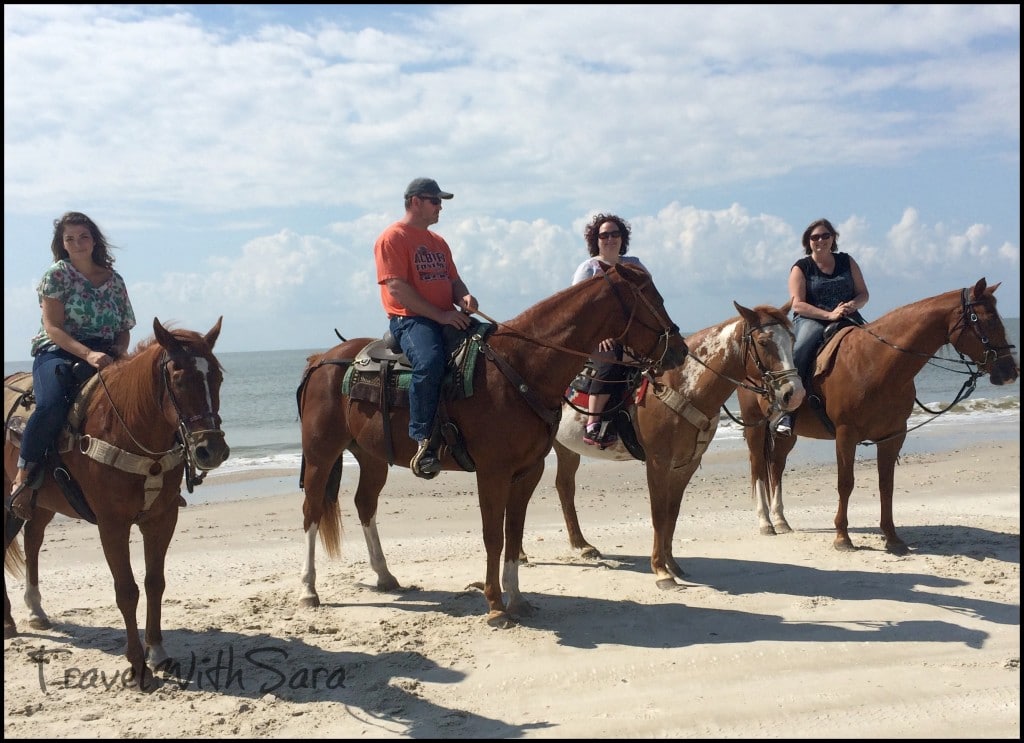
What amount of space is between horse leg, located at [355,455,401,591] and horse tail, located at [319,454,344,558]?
193 millimetres

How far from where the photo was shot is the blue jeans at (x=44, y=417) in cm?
514

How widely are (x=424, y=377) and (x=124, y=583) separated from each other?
2.22 m

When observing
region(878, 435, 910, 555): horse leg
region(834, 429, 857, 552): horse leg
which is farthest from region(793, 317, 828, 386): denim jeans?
region(878, 435, 910, 555): horse leg

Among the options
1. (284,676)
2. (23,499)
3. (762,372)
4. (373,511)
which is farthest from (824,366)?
(23,499)

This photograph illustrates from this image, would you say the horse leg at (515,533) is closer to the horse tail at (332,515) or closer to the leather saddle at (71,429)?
the horse tail at (332,515)

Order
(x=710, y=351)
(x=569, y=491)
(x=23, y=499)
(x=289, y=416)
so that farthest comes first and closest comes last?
(x=289, y=416)
(x=569, y=491)
(x=710, y=351)
(x=23, y=499)

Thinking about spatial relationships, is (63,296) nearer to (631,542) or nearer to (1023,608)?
(631,542)

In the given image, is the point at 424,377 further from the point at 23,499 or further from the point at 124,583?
the point at 23,499

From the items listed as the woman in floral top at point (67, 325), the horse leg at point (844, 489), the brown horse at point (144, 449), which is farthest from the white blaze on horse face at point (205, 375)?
the horse leg at point (844, 489)

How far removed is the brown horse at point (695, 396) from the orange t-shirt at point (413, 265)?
5.02 feet

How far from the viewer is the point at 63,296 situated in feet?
17.6

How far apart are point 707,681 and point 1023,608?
Answer: 2.45m

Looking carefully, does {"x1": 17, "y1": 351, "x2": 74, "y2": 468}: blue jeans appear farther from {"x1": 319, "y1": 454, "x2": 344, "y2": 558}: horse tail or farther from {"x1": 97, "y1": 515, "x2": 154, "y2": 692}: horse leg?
{"x1": 319, "y1": 454, "x2": 344, "y2": 558}: horse tail

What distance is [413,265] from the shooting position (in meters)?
6.00
